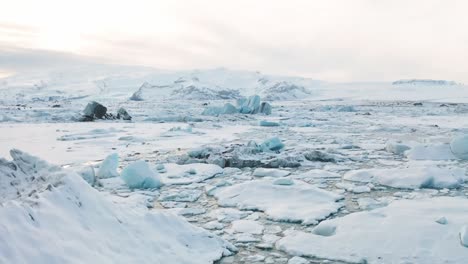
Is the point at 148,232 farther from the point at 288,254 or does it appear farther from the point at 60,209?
the point at 288,254

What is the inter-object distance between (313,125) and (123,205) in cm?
1275

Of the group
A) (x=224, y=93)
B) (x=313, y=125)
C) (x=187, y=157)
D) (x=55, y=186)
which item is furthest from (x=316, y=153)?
(x=224, y=93)

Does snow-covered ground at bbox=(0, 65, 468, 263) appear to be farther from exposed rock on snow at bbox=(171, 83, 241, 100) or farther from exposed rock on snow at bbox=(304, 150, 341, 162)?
exposed rock on snow at bbox=(171, 83, 241, 100)

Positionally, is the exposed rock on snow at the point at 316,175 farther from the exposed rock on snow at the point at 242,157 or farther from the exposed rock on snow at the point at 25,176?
the exposed rock on snow at the point at 25,176

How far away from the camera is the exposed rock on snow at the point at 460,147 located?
7156mm

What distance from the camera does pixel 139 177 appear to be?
5145mm

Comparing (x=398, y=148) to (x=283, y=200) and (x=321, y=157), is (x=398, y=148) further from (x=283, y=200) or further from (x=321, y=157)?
(x=283, y=200)

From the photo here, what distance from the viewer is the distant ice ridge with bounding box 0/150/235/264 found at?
213 centimetres

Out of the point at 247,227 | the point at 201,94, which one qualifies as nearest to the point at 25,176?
the point at 247,227

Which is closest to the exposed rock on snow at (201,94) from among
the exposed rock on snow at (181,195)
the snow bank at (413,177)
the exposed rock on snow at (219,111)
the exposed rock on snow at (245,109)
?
the exposed rock on snow at (245,109)

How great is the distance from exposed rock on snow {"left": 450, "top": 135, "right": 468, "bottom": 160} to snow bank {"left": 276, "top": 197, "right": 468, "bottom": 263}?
146 inches

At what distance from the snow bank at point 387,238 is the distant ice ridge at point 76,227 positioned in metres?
0.66

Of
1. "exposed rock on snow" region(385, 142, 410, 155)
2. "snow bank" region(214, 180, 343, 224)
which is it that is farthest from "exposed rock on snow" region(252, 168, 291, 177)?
"exposed rock on snow" region(385, 142, 410, 155)

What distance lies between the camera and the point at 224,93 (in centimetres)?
5800
